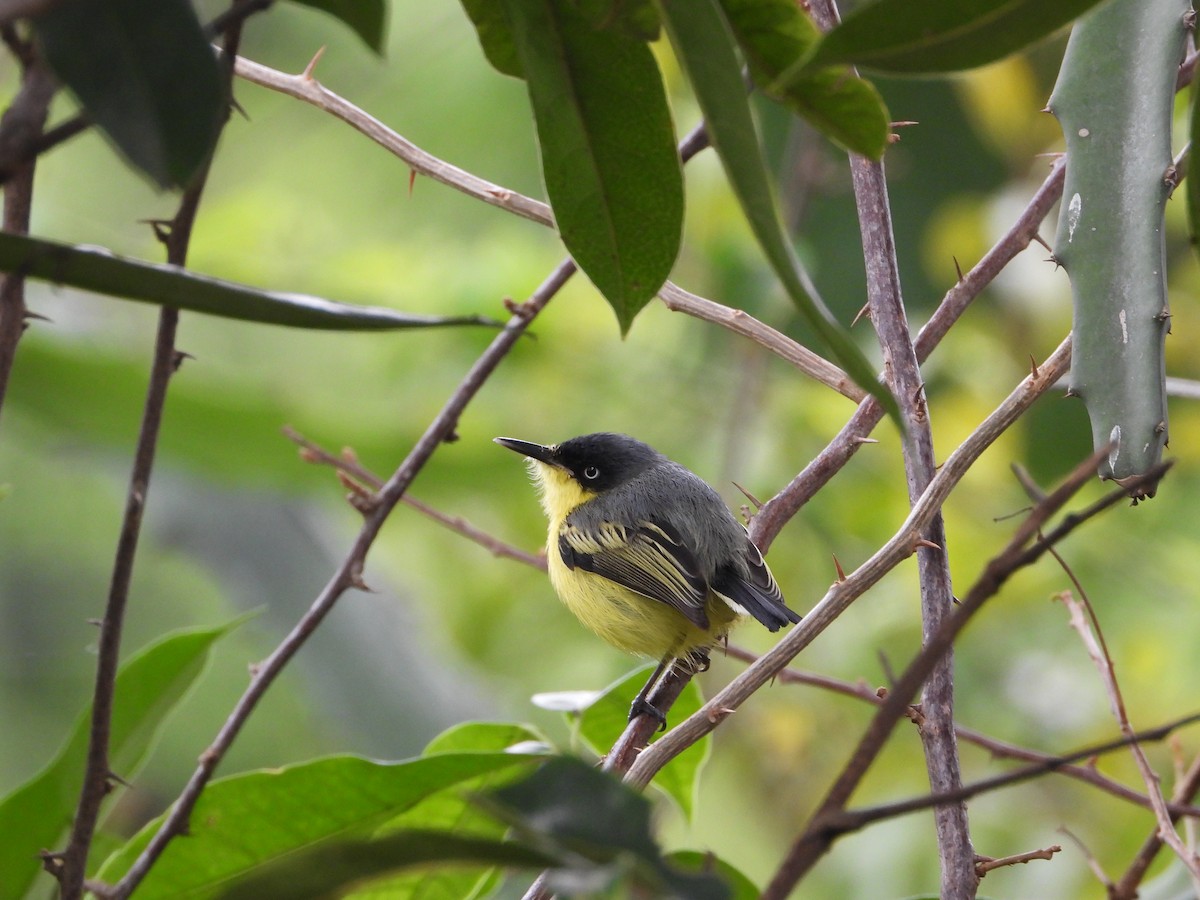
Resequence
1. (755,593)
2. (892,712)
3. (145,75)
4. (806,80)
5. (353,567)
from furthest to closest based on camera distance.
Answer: (755,593) → (353,567) → (806,80) → (145,75) → (892,712)

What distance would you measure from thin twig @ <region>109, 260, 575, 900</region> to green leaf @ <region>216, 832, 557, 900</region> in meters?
0.84

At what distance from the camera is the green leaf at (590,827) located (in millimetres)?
820

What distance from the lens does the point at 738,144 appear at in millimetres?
1065

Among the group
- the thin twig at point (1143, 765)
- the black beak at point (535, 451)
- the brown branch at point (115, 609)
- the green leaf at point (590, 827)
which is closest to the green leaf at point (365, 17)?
the brown branch at point (115, 609)

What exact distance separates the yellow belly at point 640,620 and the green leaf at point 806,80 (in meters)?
1.85

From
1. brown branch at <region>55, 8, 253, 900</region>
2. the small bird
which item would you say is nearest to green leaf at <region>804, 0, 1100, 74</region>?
brown branch at <region>55, 8, 253, 900</region>

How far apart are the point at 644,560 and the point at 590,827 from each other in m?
2.26

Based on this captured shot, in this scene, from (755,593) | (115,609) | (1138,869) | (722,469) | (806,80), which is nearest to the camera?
(806,80)

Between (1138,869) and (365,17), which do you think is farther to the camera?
(1138,869)

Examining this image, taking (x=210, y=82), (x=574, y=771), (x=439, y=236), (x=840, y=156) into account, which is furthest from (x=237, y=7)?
(x=439, y=236)

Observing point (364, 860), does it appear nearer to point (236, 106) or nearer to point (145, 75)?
point (145, 75)

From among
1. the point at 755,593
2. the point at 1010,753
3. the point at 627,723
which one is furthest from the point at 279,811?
the point at 755,593

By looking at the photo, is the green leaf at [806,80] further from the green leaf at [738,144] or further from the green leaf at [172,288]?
the green leaf at [172,288]

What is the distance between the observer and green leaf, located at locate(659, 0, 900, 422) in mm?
1028
